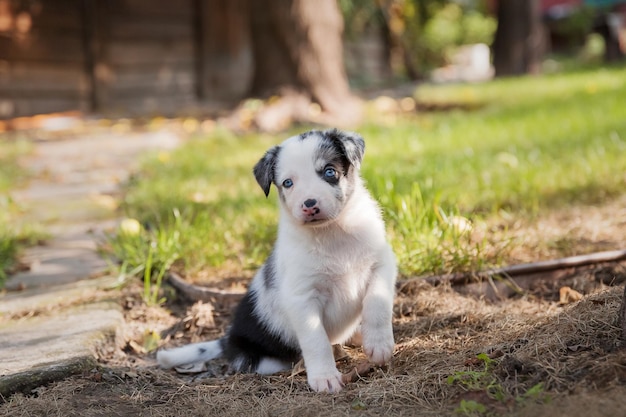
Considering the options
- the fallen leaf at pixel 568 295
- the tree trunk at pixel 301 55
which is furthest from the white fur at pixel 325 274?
the tree trunk at pixel 301 55

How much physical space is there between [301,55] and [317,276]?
681 cm

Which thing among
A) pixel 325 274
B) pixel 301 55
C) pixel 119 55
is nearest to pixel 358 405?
pixel 325 274

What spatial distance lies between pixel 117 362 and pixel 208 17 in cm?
1258

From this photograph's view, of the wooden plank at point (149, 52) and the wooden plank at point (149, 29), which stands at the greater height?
the wooden plank at point (149, 29)

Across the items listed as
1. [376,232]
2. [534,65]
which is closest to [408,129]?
[376,232]

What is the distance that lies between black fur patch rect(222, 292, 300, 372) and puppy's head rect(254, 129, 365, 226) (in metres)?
0.53

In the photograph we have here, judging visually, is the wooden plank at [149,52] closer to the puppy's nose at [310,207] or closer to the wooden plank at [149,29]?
the wooden plank at [149,29]

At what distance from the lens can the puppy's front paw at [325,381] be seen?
282 centimetres

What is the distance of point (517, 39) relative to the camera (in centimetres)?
1662

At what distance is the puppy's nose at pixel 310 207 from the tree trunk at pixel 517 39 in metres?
14.7

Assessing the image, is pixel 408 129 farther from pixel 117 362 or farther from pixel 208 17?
pixel 208 17

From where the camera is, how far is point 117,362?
3.36 m

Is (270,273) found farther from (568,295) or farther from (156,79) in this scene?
(156,79)

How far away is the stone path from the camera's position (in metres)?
3.12
